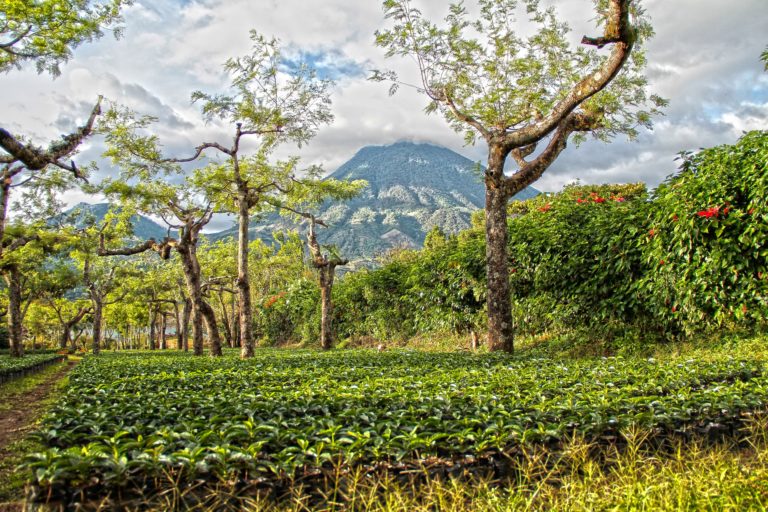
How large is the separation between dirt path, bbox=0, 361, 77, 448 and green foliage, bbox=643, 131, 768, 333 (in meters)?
9.48

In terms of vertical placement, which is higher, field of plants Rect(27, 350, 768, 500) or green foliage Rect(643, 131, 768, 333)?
green foliage Rect(643, 131, 768, 333)

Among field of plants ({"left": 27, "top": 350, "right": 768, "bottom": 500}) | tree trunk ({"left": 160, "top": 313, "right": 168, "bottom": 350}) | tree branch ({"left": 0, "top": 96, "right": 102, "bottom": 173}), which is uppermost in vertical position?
tree branch ({"left": 0, "top": 96, "right": 102, "bottom": 173})

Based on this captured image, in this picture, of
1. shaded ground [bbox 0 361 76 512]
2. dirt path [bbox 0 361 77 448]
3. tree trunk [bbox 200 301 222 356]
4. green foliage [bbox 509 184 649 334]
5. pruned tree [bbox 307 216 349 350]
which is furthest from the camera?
pruned tree [bbox 307 216 349 350]

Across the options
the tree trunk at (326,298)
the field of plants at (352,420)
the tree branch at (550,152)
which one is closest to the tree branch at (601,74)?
the tree branch at (550,152)

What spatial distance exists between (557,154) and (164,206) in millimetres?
12790

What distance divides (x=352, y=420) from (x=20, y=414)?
28.4 ft

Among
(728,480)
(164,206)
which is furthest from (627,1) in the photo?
(164,206)

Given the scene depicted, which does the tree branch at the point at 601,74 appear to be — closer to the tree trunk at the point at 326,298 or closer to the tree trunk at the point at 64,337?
the tree trunk at the point at 326,298

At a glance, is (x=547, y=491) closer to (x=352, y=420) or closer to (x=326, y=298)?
(x=352, y=420)

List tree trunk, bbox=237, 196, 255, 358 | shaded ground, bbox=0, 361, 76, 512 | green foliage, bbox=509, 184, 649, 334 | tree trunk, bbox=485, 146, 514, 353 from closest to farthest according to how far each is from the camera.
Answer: shaded ground, bbox=0, 361, 76, 512
green foliage, bbox=509, 184, 649, 334
tree trunk, bbox=485, 146, 514, 353
tree trunk, bbox=237, 196, 255, 358

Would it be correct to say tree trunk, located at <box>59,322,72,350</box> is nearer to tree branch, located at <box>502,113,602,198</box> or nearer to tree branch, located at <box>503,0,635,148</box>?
tree branch, located at <box>502,113,602,198</box>

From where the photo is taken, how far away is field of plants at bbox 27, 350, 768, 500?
8.23ft

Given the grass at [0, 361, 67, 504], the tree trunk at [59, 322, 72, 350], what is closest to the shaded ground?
the grass at [0, 361, 67, 504]

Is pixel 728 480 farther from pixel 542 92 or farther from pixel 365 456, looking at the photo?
pixel 542 92
